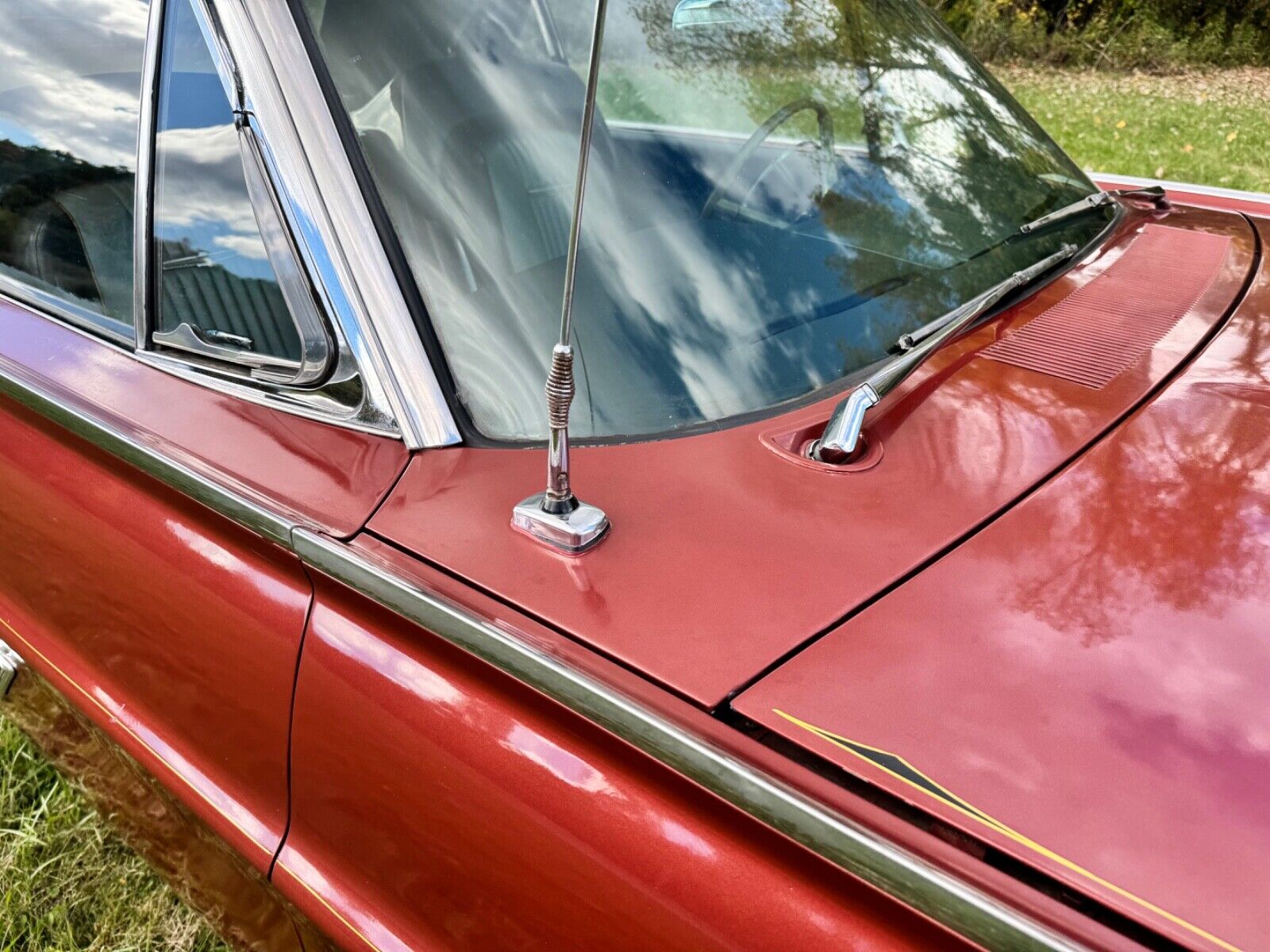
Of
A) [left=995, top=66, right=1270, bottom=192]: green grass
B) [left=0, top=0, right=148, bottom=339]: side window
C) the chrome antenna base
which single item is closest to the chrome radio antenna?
the chrome antenna base

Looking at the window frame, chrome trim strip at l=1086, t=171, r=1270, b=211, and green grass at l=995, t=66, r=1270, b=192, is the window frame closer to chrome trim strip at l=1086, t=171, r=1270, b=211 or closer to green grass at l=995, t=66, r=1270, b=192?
chrome trim strip at l=1086, t=171, r=1270, b=211

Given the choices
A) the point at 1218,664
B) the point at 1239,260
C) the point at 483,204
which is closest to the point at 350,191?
the point at 483,204

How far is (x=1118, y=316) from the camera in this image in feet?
4.87

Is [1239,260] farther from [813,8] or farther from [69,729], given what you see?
[69,729]

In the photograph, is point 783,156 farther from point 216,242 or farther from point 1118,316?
point 216,242

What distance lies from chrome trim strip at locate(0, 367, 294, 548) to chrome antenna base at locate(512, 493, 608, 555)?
0.29 metres

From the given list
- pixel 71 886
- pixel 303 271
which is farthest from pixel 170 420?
pixel 71 886

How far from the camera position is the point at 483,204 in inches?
55.4

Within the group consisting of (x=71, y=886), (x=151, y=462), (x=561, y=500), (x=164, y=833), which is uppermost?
(x=561, y=500)

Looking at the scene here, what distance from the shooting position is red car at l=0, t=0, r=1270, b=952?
2.82 ft

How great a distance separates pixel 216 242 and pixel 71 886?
137 centimetres

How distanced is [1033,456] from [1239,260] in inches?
32.9

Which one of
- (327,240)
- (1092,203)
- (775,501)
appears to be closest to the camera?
(775,501)

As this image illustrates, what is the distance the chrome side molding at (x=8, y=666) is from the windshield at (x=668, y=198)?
1.13 m
